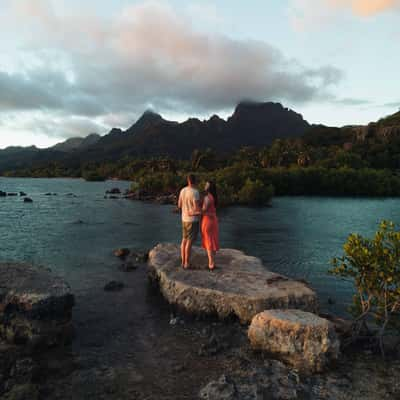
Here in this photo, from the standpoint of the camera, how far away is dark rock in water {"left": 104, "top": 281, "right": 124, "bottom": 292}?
13969mm

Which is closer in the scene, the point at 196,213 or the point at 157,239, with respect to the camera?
the point at 196,213

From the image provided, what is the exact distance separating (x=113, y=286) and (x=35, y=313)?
5.26m

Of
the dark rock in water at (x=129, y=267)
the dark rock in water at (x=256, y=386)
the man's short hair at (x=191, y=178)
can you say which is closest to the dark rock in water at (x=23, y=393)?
the dark rock in water at (x=256, y=386)

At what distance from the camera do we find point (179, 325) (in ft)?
33.9

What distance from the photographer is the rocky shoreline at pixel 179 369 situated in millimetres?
6902

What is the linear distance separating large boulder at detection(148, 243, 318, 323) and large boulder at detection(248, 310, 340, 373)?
1.79 meters

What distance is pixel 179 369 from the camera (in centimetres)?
784

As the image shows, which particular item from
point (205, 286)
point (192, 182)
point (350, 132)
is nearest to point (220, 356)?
point (205, 286)

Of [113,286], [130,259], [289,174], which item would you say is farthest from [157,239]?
[289,174]

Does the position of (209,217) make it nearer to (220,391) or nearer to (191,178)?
(191,178)

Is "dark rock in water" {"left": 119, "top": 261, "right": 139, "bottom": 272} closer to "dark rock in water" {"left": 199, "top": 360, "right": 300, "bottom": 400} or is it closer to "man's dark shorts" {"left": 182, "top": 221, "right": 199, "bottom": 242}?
"man's dark shorts" {"left": 182, "top": 221, "right": 199, "bottom": 242}

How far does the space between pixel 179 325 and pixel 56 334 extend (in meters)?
3.50

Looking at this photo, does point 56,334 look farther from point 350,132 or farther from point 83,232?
point 350,132

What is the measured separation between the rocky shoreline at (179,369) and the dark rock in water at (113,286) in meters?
3.15
